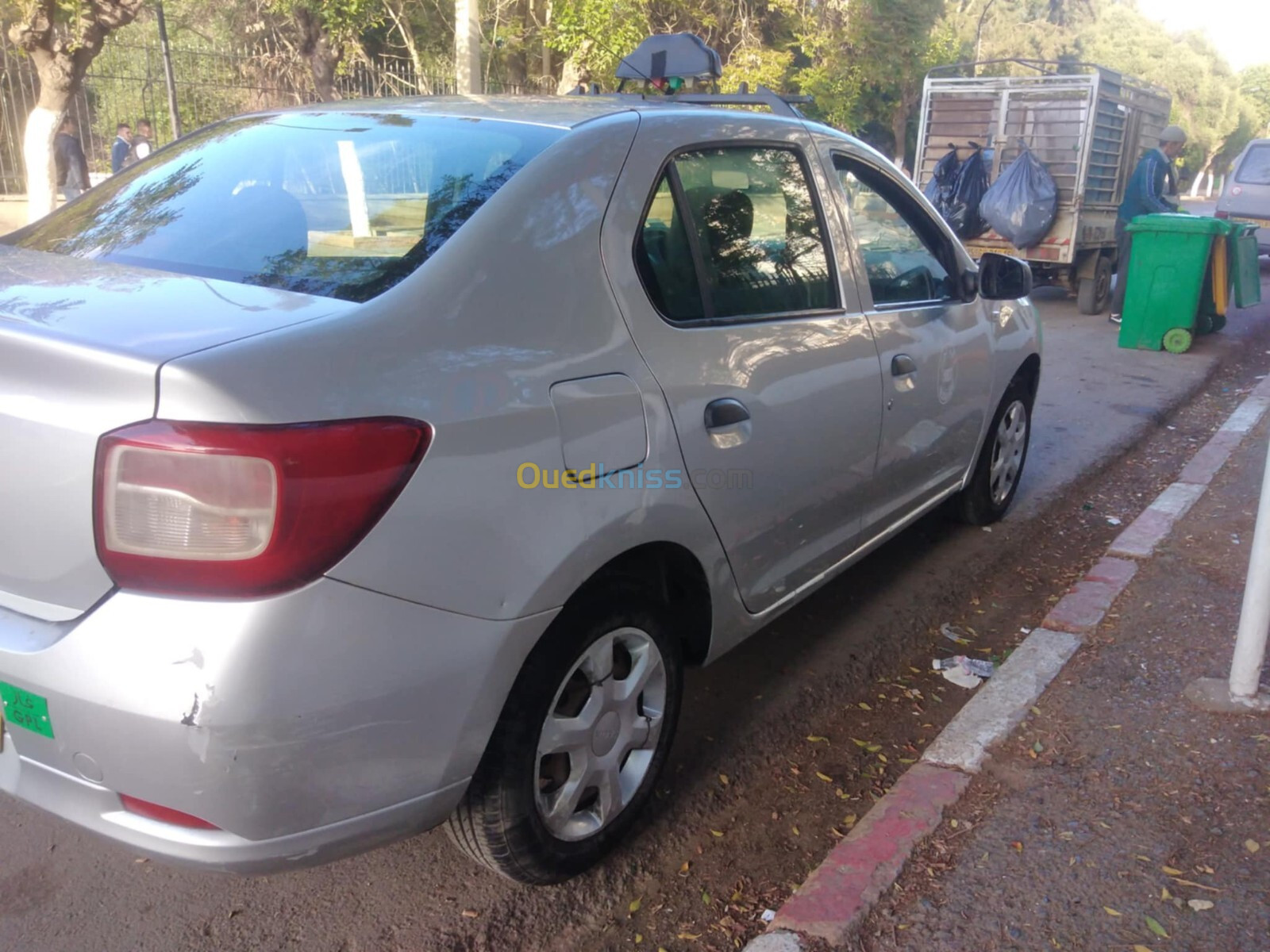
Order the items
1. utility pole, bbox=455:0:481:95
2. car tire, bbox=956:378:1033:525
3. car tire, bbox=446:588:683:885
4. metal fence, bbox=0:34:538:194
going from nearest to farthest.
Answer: car tire, bbox=446:588:683:885, car tire, bbox=956:378:1033:525, utility pole, bbox=455:0:481:95, metal fence, bbox=0:34:538:194

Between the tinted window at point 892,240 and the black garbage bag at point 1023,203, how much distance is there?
7.92 meters

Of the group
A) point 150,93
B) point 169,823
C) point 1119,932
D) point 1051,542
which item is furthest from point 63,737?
point 150,93

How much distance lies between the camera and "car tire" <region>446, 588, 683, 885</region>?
217 cm

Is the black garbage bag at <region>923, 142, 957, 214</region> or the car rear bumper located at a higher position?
the black garbage bag at <region>923, 142, 957, 214</region>

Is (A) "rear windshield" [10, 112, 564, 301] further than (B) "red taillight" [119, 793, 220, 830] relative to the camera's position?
Yes

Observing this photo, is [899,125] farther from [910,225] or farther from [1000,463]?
[910,225]

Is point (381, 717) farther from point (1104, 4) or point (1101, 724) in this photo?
point (1104, 4)

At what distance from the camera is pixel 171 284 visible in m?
2.13

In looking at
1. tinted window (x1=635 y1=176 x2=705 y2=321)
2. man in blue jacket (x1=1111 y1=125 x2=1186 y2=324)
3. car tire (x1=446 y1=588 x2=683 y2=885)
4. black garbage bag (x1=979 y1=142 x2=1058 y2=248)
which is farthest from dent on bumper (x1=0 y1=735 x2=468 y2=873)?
black garbage bag (x1=979 y1=142 x2=1058 y2=248)

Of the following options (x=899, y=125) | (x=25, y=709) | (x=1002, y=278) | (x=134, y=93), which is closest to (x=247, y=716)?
(x=25, y=709)

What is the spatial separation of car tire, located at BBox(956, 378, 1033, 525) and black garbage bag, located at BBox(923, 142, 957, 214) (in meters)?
7.21

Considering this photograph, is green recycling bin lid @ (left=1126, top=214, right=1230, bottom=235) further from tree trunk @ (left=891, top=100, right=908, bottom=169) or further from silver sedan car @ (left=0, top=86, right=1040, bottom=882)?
tree trunk @ (left=891, top=100, right=908, bottom=169)

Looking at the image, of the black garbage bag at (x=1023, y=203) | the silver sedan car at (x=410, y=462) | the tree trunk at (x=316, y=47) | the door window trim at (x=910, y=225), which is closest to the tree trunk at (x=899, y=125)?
the tree trunk at (x=316, y=47)

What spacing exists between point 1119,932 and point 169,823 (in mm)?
1972
